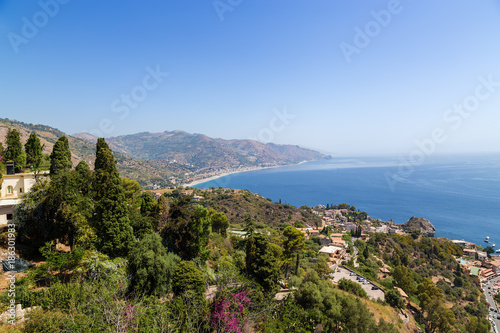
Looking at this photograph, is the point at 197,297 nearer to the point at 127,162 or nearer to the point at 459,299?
the point at 459,299

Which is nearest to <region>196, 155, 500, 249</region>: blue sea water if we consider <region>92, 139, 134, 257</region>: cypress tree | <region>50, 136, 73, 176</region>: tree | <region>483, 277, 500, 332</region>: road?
Answer: <region>483, 277, 500, 332</region>: road

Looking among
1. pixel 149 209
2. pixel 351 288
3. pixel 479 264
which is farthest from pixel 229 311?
pixel 479 264

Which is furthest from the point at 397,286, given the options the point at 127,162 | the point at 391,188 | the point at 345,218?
the point at 127,162

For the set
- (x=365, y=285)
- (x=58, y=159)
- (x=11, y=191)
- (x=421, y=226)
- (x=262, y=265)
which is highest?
(x=58, y=159)

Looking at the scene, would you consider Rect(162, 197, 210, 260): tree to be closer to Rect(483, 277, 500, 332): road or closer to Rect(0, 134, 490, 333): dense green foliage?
Rect(0, 134, 490, 333): dense green foliage

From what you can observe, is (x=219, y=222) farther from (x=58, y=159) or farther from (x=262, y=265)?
(x=58, y=159)

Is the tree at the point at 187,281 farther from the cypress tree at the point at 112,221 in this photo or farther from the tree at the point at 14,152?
the tree at the point at 14,152

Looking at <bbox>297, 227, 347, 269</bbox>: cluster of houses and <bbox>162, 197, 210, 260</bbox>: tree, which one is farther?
<bbox>297, 227, 347, 269</bbox>: cluster of houses
